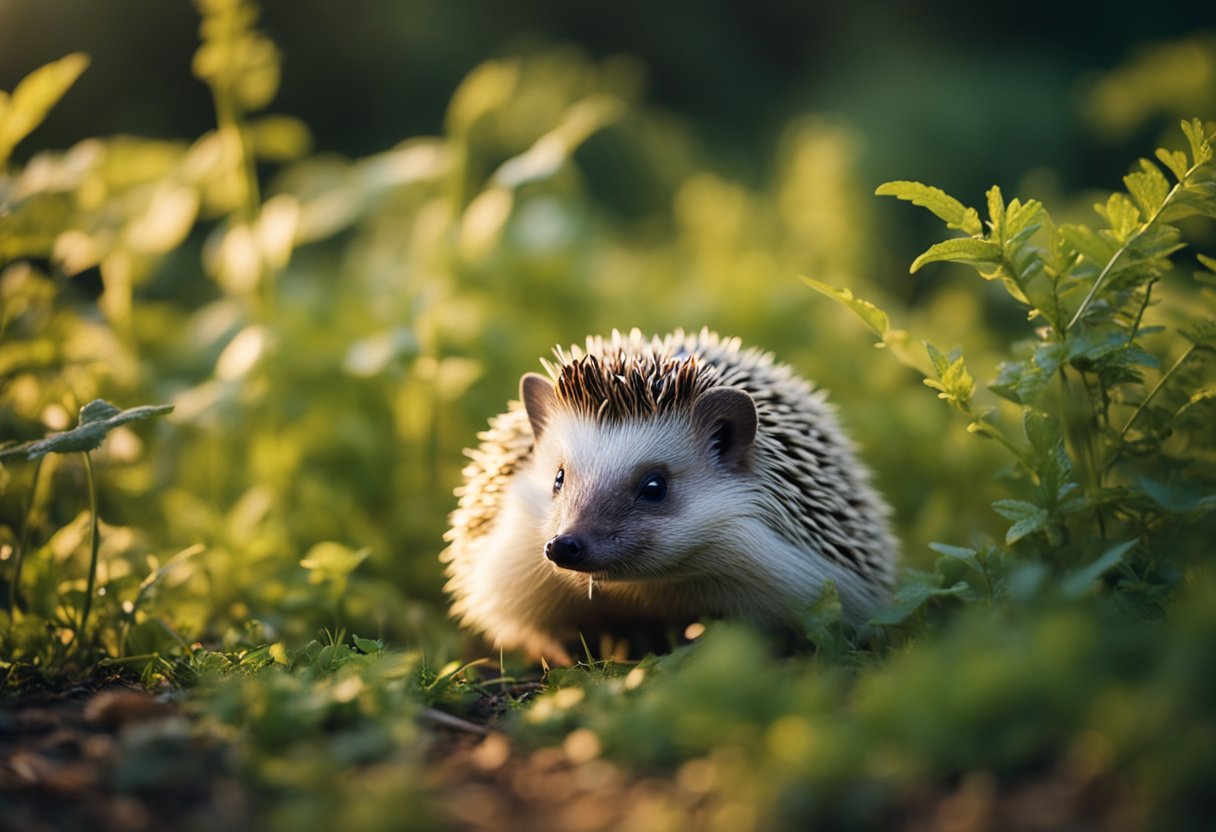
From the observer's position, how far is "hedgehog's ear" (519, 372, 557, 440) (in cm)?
317

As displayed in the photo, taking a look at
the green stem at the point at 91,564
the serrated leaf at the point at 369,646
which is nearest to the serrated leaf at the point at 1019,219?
the serrated leaf at the point at 369,646

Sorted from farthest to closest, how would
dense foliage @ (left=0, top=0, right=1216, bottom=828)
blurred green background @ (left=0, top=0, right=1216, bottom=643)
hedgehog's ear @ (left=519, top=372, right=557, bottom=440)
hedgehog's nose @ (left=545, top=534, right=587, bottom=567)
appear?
blurred green background @ (left=0, top=0, right=1216, bottom=643)
hedgehog's ear @ (left=519, top=372, right=557, bottom=440)
hedgehog's nose @ (left=545, top=534, right=587, bottom=567)
dense foliage @ (left=0, top=0, right=1216, bottom=828)

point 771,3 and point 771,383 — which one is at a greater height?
point 771,3

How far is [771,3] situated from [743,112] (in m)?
1.21

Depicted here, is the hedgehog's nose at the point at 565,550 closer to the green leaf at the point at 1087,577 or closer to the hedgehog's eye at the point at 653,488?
the hedgehog's eye at the point at 653,488

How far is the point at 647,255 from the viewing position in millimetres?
7230

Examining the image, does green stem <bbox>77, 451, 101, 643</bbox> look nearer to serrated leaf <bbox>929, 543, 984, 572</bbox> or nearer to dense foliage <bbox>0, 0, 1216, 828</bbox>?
dense foliage <bbox>0, 0, 1216, 828</bbox>

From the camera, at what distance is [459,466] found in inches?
169

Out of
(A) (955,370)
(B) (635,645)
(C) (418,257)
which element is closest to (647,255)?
(C) (418,257)

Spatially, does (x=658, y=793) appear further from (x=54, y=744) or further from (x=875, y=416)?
(x=875, y=416)

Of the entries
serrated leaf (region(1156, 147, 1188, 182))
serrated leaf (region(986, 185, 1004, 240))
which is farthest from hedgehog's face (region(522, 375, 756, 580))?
serrated leaf (region(1156, 147, 1188, 182))

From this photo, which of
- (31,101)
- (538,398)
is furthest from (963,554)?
(31,101)

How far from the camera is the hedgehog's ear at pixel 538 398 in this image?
3.17 metres

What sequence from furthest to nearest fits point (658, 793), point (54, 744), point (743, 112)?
point (743, 112), point (54, 744), point (658, 793)
